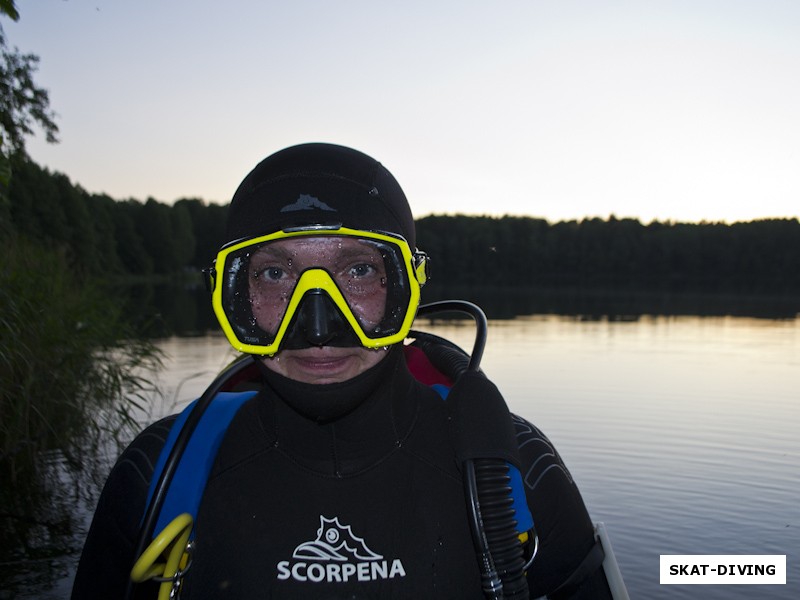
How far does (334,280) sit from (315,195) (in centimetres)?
23

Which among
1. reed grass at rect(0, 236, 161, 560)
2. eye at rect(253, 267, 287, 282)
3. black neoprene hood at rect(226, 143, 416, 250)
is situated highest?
black neoprene hood at rect(226, 143, 416, 250)

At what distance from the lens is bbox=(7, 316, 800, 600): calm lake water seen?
6.56 metres

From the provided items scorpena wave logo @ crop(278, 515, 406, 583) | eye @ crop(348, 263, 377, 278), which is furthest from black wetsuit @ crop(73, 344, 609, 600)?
eye @ crop(348, 263, 377, 278)

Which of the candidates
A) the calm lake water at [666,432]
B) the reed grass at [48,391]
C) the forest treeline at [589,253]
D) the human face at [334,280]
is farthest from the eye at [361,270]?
the forest treeline at [589,253]

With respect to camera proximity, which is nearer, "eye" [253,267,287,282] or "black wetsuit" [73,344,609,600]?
"black wetsuit" [73,344,609,600]

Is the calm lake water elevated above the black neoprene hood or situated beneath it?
situated beneath

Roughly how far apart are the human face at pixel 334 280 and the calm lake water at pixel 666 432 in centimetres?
424

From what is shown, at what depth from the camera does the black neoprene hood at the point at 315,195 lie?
180cm

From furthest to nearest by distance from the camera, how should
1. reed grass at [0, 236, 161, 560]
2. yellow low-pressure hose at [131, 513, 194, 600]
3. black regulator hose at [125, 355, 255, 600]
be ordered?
1. reed grass at [0, 236, 161, 560]
2. black regulator hose at [125, 355, 255, 600]
3. yellow low-pressure hose at [131, 513, 194, 600]

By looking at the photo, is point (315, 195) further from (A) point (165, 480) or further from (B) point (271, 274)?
(A) point (165, 480)

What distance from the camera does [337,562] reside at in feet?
5.71

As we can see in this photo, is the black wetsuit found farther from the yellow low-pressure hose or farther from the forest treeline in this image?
the forest treeline

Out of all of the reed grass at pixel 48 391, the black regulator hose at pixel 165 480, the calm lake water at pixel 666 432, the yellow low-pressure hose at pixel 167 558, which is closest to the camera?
the yellow low-pressure hose at pixel 167 558

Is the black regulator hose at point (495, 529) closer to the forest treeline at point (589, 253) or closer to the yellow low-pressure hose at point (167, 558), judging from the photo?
the yellow low-pressure hose at point (167, 558)
